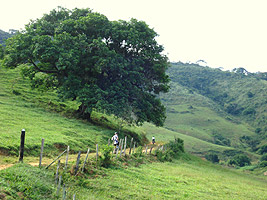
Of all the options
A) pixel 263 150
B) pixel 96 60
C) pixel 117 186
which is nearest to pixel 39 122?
pixel 96 60

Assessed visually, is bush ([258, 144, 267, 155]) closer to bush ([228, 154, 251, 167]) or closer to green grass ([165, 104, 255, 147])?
green grass ([165, 104, 255, 147])

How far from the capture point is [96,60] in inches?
1259

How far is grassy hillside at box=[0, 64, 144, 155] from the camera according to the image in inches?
778

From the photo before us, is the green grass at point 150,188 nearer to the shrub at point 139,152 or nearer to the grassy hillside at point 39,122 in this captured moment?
the shrub at point 139,152

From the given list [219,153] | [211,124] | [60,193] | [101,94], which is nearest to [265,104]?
[211,124]

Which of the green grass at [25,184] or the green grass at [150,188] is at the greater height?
the green grass at [25,184]

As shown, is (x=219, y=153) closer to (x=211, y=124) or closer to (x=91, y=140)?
(x=211, y=124)

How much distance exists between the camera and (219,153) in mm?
74812

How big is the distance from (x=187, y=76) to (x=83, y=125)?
457 ft

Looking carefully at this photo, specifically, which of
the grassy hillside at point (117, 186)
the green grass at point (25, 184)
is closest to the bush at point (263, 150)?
the grassy hillside at point (117, 186)

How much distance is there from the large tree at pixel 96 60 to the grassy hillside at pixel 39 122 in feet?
7.87

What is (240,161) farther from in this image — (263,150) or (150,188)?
(150,188)

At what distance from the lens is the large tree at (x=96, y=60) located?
3050 centimetres

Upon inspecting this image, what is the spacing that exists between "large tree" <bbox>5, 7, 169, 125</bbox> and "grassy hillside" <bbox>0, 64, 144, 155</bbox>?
2399 millimetres
